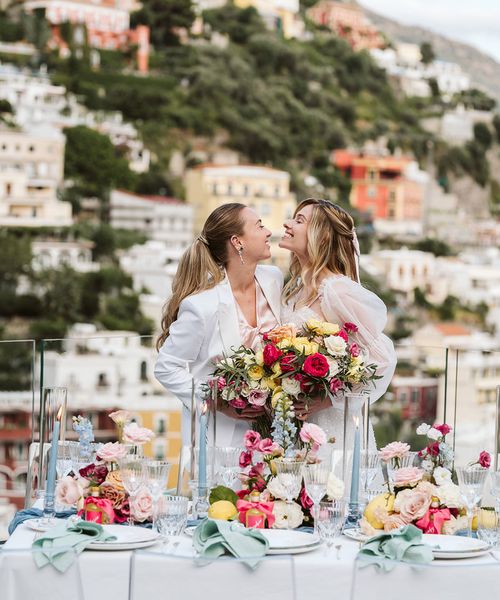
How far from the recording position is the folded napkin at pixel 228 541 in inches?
71.5

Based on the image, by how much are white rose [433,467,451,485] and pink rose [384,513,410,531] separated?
0.30 ft

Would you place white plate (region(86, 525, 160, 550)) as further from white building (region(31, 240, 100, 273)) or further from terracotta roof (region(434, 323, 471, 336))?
terracotta roof (region(434, 323, 471, 336))

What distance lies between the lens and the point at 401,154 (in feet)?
205

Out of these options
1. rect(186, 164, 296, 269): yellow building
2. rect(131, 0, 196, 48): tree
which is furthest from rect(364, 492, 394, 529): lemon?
rect(131, 0, 196, 48): tree

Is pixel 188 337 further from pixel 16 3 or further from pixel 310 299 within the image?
pixel 16 3

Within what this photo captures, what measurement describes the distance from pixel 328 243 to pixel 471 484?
0.63 meters

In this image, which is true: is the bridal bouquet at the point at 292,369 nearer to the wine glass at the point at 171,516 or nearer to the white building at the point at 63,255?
the wine glass at the point at 171,516

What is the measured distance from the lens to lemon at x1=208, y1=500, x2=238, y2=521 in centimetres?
199

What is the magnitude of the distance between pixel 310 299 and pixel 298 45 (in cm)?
6243

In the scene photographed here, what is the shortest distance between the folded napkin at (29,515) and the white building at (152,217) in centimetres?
4654

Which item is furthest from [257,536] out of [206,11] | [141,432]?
[206,11]

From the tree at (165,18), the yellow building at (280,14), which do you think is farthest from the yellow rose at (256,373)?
the yellow building at (280,14)

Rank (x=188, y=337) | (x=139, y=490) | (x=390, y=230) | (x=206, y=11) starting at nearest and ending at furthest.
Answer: (x=139, y=490) < (x=188, y=337) < (x=390, y=230) < (x=206, y=11)

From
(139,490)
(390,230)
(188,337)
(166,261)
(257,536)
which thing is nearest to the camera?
(257,536)
